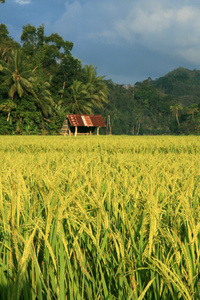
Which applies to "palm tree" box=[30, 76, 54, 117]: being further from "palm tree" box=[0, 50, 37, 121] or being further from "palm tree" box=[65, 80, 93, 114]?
"palm tree" box=[65, 80, 93, 114]

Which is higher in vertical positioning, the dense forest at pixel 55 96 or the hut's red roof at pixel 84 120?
the dense forest at pixel 55 96

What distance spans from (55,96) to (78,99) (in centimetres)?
294

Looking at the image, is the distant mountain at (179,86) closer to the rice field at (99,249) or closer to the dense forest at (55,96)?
the dense forest at (55,96)

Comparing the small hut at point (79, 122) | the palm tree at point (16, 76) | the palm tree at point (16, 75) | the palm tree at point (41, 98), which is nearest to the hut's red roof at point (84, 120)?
the small hut at point (79, 122)

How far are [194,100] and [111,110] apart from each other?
35.2 meters

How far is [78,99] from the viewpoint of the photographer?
33.9 meters

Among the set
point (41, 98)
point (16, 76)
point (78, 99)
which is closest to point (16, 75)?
point (16, 76)

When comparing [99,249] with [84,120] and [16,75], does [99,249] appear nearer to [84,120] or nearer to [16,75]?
[16,75]

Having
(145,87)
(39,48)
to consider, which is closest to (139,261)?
(39,48)

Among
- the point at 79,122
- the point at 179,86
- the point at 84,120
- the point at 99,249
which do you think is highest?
the point at 179,86

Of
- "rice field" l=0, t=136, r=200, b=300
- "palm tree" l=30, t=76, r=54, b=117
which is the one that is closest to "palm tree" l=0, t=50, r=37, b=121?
"palm tree" l=30, t=76, r=54, b=117

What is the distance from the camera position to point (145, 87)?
68.1 metres

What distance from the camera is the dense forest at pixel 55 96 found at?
80.3ft

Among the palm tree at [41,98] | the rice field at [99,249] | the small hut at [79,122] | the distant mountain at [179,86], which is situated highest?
the distant mountain at [179,86]
